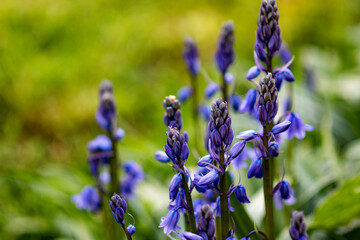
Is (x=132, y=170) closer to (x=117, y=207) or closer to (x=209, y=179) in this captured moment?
(x=117, y=207)

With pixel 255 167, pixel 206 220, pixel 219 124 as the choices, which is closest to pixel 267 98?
pixel 219 124

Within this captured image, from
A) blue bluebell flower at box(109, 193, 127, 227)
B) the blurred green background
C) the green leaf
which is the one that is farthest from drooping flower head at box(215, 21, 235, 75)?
blue bluebell flower at box(109, 193, 127, 227)

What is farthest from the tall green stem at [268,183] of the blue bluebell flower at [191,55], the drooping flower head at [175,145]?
the blue bluebell flower at [191,55]

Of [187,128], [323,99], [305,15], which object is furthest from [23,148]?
[305,15]

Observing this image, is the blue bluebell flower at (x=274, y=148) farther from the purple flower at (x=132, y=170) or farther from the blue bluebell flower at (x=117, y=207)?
the purple flower at (x=132, y=170)

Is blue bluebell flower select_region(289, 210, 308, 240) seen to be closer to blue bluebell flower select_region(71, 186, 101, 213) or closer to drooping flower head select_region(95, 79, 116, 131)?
drooping flower head select_region(95, 79, 116, 131)

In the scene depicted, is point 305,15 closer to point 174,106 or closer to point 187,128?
point 187,128

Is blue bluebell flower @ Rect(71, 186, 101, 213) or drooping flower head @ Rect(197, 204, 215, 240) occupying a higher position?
blue bluebell flower @ Rect(71, 186, 101, 213)
